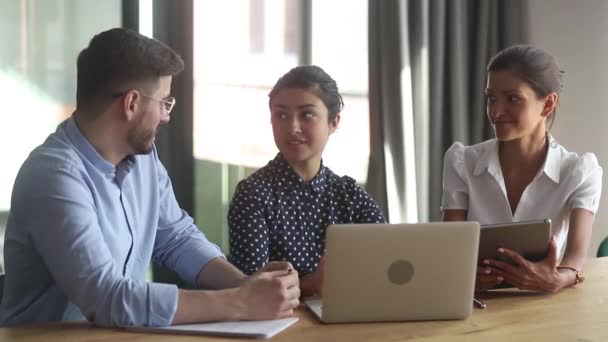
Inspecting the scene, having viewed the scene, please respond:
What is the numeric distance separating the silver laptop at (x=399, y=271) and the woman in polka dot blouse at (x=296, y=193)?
60cm

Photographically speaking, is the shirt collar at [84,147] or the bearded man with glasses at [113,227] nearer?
the bearded man with glasses at [113,227]

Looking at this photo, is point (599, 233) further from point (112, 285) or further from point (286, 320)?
point (112, 285)

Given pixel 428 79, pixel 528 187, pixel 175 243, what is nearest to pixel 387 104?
pixel 428 79

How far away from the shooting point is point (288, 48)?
12.1 ft

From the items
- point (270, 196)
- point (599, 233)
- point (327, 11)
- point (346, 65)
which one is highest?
point (327, 11)

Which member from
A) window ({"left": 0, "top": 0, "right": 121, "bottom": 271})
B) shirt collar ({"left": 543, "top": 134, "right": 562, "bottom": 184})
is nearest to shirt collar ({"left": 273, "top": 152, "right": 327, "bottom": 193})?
shirt collar ({"left": 543, "top": 134, "right": 562, "bottom": 184})

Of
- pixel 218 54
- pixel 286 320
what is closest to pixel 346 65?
pixel 218 54

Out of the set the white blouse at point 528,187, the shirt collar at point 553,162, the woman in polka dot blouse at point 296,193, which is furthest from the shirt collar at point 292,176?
the shirt collar at point 553,162

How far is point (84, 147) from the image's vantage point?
5.61 ft

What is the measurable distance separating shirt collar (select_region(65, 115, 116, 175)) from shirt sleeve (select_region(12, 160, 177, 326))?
0.14 metres

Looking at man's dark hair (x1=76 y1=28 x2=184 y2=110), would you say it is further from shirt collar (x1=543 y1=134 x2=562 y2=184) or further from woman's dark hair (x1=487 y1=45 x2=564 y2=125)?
shirt collar (x1=543 y1=134 x2=562 y2=184)

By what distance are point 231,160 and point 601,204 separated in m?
1.85

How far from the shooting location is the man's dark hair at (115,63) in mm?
1707

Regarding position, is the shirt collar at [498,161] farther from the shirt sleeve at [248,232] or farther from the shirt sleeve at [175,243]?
the shirt sleeve at [175,243]
